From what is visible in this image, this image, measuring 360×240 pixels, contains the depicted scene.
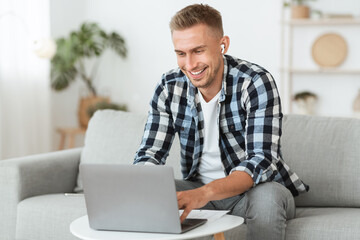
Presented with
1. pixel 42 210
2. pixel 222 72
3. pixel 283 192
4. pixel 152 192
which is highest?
pixel 222 72

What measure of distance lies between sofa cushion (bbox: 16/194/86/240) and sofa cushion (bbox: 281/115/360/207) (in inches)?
35.5

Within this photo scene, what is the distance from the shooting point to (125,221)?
5.13 ft

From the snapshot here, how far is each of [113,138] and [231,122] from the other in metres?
0.90

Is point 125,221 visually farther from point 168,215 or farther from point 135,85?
point 135,85

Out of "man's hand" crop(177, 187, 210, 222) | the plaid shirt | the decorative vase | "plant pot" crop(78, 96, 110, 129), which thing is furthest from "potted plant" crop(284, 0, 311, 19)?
"man's hand" crop(177, 187, 210, 222)

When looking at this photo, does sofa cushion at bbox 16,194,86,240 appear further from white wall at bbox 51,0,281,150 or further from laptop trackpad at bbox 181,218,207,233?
white wall at bbox 51,0,281,150

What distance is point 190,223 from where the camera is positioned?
5.11ft

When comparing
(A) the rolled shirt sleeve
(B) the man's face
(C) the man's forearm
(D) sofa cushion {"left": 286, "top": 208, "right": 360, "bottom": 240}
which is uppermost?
(B) the man's face

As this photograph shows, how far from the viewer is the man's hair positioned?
1.94 meters

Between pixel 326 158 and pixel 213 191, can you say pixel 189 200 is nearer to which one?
pixel 213 191

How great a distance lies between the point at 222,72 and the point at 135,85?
11.3 ft

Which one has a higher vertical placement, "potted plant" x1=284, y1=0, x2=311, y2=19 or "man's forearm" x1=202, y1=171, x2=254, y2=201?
"potted plant" x1=284, y1=0, x2=311, y2=19

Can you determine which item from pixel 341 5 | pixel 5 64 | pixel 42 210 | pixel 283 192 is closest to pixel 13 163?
pixel 42 210

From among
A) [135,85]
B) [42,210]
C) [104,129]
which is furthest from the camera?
[135,85]
